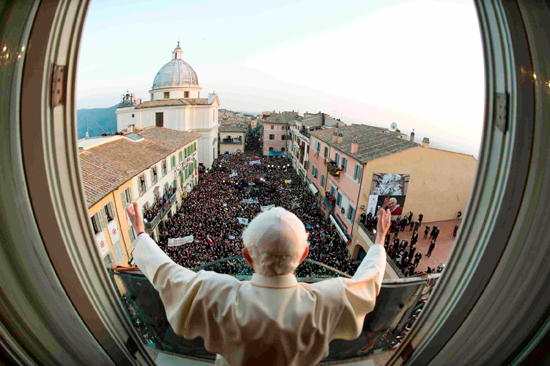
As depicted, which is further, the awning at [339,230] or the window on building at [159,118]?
the window on building at [159,118]

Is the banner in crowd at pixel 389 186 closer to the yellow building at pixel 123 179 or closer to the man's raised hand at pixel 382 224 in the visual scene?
the yellow building at pixel 123 179

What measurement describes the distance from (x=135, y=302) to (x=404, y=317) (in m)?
2.13

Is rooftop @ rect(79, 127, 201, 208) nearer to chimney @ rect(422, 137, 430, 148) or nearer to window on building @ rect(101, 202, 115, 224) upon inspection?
window on building @ rect(101, 202, 115, 224)

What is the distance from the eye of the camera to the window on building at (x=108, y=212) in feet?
29.0

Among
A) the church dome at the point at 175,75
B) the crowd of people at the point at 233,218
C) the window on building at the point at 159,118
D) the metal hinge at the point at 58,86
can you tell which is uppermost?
the church dome at the point at 175,75

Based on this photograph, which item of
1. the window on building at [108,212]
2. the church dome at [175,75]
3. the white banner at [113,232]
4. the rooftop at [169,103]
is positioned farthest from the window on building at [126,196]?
the church dome at [175,75]

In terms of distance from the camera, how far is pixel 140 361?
1767 mm

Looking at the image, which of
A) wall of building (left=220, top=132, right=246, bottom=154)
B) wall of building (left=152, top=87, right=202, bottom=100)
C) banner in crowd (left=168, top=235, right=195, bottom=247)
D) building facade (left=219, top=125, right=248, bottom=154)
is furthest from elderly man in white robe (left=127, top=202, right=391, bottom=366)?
wall of building (left=220, top=132, right=246, bottom=154)

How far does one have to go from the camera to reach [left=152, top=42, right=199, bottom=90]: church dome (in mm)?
33531

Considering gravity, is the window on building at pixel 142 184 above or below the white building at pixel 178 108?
below

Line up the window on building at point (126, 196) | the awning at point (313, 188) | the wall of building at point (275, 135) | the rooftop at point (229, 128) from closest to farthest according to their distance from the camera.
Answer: the window on building at point (126, 196) → the awning at point (313, 188) → the wall of building at point (275, 135) → the rooftop at point (229, 128)

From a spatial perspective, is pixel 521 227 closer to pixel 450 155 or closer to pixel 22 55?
pixel 22 55

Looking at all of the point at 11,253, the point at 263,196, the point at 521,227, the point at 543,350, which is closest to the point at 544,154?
the point at 521,227

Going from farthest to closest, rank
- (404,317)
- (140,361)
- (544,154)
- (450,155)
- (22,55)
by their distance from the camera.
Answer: (450,155), (404,317), (140,361), (544,154), (22,55)
